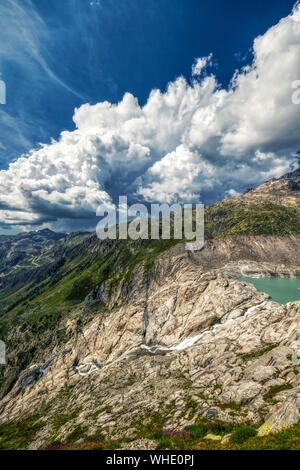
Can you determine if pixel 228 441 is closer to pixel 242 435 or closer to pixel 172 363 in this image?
pixel 242 435

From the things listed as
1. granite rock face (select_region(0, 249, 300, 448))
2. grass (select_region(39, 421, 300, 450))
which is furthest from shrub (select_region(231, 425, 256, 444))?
granite rock face (select_region(0, 249, 300, 448))

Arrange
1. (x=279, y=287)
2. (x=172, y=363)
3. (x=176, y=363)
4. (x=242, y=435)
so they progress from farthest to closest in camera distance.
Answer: (x=279, y=287), (x=172, y=363), (x=176, y=363), (x=242, y=435)

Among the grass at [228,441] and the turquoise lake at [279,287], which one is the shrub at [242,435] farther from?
the turquoise lake at [279,287]

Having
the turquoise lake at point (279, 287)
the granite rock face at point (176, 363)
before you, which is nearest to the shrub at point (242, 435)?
the granite rock face at point (176, 363)

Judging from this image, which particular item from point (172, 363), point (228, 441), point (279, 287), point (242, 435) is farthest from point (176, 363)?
point (279, 287)
